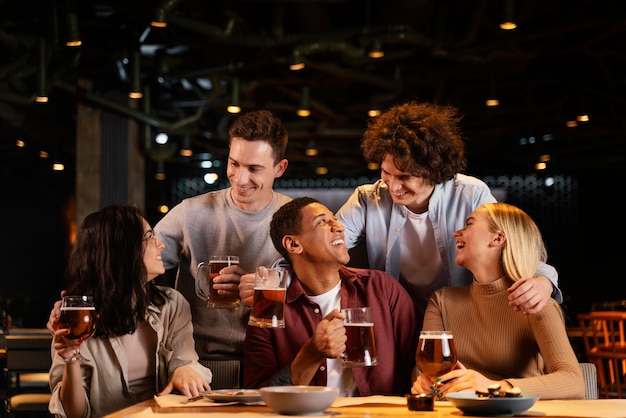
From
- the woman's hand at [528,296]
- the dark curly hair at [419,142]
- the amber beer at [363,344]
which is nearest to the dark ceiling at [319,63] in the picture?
the dark curly hair at [419,142]

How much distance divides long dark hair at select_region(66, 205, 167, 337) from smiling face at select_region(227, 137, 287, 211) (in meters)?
0.51

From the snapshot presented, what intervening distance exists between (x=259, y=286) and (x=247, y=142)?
100cm

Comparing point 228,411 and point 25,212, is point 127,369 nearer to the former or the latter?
point 228,411

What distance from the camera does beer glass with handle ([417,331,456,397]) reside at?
237 cm

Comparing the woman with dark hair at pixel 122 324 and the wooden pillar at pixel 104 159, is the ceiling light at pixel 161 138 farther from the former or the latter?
the woman with dark hair at pixel 122 324

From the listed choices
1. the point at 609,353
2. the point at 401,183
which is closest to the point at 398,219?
the point at 401,183

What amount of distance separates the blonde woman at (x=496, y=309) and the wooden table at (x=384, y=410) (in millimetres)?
512

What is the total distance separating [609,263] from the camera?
17.5m

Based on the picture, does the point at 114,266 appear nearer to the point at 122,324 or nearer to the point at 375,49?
the point at 122,324

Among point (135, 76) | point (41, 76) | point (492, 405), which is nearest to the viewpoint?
point (492, 405)

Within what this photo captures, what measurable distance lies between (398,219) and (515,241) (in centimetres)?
64

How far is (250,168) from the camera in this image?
3.57 m

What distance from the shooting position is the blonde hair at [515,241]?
3098 mm

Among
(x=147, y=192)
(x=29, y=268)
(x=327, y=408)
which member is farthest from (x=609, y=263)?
(x=327, y=408)
